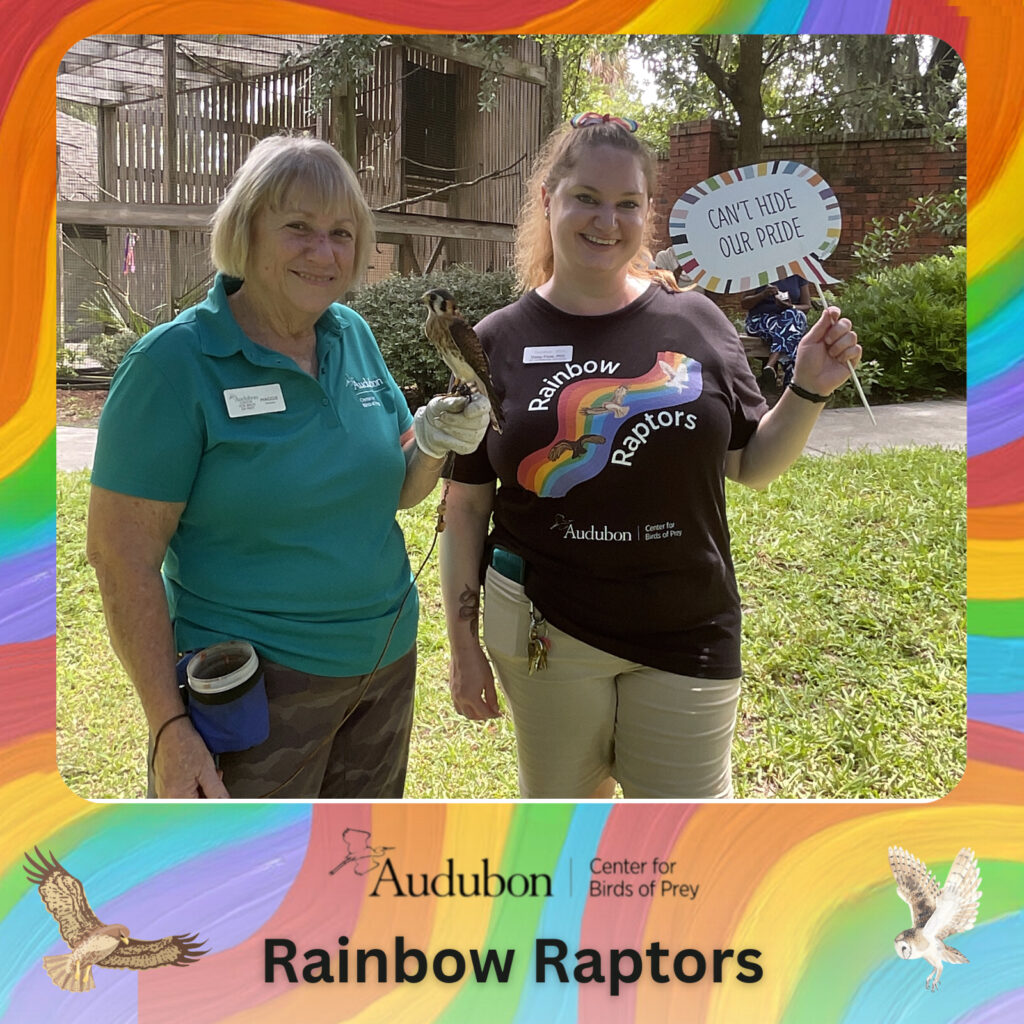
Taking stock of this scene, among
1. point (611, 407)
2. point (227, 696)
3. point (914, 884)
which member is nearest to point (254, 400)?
point (227, 696)

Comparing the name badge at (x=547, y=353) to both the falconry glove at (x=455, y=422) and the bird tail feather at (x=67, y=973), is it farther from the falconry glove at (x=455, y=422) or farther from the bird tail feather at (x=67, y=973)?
the bird tail feather at (x=67, y=973)

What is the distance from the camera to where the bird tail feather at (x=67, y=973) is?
140 centimetres

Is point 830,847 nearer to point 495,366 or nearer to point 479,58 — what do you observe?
point 495,366

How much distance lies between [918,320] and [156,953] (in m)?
1.97

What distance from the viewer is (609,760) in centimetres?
172

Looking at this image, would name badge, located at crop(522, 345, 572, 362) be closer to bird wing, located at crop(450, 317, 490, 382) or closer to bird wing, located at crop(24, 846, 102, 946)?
bird wing, located at crop(450, 317, 490, 382)

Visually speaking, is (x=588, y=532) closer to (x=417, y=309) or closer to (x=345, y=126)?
(x=417, y=309)

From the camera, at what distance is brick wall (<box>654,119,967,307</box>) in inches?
64.1

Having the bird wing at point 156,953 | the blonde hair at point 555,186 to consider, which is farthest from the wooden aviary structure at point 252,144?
the bird wing at point 156,953

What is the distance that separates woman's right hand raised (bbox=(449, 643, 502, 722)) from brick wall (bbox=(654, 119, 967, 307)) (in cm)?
88

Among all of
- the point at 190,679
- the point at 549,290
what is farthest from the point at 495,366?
the point at 190,679

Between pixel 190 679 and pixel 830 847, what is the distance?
1124 millimetres

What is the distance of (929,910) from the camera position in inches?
55.9

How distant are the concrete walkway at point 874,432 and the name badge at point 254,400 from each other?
28 cm
